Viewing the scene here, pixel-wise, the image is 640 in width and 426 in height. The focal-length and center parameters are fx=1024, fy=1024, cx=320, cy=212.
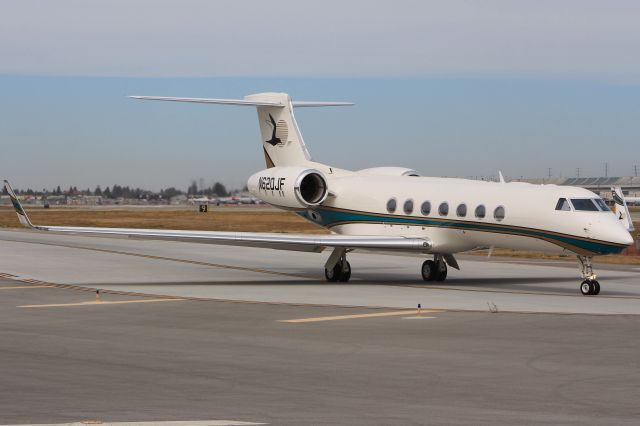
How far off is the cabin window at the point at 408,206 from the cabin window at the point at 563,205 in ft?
14.8

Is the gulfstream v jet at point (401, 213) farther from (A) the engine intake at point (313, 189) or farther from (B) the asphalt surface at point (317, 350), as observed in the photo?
(B) the asphalt surface at point (317, 350)

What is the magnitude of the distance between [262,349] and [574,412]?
5.78 m

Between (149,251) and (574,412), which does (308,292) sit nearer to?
(574,412)

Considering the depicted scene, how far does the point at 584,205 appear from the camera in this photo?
24.6 metres

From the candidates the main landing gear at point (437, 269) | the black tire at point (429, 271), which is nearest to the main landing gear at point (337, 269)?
the black tire at point (429, 271)

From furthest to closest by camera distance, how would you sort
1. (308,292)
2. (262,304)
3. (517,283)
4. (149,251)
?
(149,251)
(517,283)
(308,292)
(262,304)

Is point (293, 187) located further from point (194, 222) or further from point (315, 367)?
point (194, 222)

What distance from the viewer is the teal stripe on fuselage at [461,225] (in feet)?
78.1

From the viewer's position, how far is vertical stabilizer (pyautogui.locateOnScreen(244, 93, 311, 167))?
31.8m

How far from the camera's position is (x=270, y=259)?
37406mm

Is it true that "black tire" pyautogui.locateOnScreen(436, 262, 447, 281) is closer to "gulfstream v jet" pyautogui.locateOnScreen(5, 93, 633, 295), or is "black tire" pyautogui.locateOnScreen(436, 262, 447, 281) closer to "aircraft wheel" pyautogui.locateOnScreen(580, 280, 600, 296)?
"gulfstream v jet" pyautogui.locateOnScreen(5, 93, 633, 295)

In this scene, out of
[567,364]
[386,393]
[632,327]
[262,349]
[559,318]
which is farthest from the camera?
[559,318]

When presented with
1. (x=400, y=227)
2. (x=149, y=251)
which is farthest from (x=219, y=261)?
(x=400, y=227)

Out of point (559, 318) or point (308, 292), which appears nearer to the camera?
point (559, 318)
